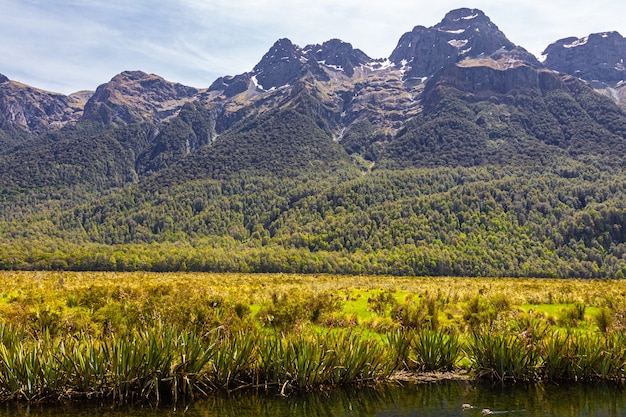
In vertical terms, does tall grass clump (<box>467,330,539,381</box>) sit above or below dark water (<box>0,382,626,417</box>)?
above

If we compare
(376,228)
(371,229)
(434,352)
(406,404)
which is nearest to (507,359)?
(434,352)

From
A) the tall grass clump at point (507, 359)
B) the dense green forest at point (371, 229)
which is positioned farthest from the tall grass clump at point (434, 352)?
the dense green forest at point (371, 229)

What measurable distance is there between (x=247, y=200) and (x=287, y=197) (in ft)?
53.6

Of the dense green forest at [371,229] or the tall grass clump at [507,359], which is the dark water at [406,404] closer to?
the tall grass clump at [507,359]

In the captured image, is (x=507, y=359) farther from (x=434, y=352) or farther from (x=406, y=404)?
(x=406, y=404)

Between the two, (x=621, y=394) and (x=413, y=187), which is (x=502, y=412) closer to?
(x=621, y=394)

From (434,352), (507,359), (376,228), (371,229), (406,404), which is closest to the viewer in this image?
(406,404)

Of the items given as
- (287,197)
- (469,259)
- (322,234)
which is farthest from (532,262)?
(287,197)

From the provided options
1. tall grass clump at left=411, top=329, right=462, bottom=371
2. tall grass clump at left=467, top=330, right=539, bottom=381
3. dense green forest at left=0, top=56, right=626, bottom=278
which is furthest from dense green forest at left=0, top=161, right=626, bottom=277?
tall grass clump at left=467, top=330, right=539, bottom=381

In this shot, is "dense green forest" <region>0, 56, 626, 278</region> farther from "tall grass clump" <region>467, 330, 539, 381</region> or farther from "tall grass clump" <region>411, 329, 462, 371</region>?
"tall grass clump" <region>467, 330, 539, 381</region>

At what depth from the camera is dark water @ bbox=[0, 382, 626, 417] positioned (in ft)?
30.4

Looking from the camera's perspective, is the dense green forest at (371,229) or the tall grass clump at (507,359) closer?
the tall grass clump at (507,359)

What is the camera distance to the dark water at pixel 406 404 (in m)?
9.27

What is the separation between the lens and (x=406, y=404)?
10047 millimetres
